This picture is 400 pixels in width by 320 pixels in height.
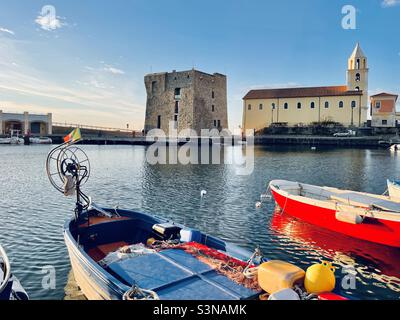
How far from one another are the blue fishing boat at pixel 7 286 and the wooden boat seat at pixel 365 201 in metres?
11.2

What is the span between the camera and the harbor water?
9469 millimetres

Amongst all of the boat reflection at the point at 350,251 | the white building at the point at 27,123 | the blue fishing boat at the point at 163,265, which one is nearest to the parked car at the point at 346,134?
the boat reflection at the point at 350,251

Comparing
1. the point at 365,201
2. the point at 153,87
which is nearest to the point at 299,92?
the point at 153,87

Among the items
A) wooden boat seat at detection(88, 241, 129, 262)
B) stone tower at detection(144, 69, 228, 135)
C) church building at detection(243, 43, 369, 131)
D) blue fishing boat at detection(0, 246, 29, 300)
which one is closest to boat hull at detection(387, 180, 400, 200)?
wooden boat seat at detection(88, 241, 129, 262)

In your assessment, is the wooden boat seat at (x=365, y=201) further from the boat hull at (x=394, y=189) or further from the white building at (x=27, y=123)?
the white building at (x=27, y=123)

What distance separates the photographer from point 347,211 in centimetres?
1199

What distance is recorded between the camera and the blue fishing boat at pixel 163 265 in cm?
602

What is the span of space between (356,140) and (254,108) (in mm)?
22133

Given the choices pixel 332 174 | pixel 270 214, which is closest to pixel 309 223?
pixel 270 214

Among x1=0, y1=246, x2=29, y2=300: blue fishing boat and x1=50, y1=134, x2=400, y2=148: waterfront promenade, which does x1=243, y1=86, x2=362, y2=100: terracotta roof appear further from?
x1=0, y1=246, x2=29, y2=300: blue fishing boat

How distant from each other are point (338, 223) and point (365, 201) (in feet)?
6.57

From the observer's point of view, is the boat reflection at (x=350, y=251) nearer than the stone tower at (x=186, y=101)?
Yes

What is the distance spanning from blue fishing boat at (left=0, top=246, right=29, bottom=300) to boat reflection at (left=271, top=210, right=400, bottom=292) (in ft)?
26.8

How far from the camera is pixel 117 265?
7.27 meters
